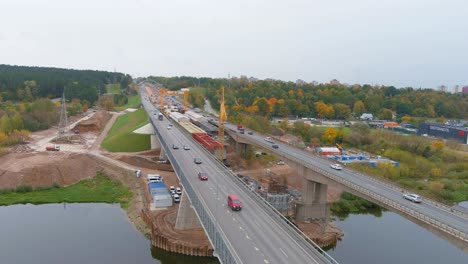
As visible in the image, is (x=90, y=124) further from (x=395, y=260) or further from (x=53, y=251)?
(x=395, y=260)

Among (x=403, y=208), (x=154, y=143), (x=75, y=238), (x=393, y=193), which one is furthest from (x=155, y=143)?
(x=403, y=208)

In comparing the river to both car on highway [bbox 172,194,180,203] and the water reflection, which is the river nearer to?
the water reflection

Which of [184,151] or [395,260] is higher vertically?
[184,151]

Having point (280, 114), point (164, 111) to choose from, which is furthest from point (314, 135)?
point (164, 111)

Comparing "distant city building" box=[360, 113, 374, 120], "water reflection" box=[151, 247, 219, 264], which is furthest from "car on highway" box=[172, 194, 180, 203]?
"distant city building" box=[360, 113, 374, 120]

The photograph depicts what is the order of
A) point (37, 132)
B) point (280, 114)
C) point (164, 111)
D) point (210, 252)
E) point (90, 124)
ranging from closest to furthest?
point (210, 252) < point (37, 132) < point (90, 124) < point (164, 111) < point (280, 114)

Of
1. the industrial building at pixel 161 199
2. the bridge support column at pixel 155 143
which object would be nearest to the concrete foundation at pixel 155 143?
the bridge support column at pixel 155 143
